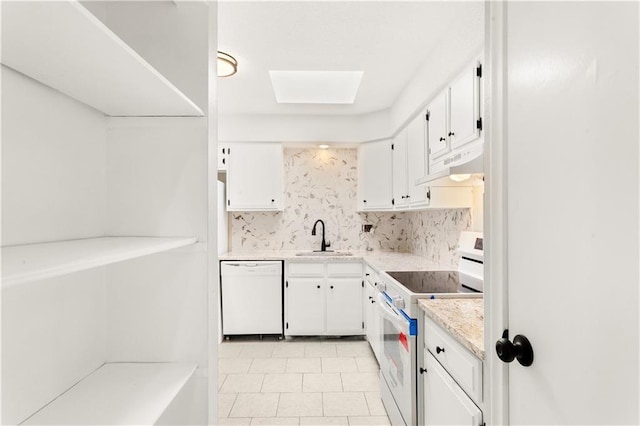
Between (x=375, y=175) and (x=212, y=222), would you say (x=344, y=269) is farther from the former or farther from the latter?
(x=212, y=222)

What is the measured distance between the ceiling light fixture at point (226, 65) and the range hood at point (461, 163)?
1556 millimetres

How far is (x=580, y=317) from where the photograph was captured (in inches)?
25.9

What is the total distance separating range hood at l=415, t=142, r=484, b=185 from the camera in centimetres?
152

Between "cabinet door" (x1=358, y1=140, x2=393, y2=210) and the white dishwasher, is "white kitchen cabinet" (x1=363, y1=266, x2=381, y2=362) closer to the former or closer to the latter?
"cabinet door" (x1=358, y1=140, x2=393, y2=210)

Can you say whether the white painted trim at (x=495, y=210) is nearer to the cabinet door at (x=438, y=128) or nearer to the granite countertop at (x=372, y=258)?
the cabinet door at (x=438, y=128)

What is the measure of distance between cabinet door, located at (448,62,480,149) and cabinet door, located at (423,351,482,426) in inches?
46.5

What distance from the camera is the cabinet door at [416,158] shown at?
2590 mm

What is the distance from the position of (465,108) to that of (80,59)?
5.89ft

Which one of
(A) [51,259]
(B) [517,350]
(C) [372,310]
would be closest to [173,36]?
(A) [51,259]

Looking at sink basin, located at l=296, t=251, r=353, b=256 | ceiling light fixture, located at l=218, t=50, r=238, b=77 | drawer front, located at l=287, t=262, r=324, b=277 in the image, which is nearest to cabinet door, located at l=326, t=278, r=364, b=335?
drawer front, located at l=287, t=262, r=324, b=277

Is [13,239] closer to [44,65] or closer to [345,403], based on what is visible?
[44,65]

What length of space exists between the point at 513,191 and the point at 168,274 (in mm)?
1059

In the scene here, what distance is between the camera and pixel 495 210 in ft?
3.09

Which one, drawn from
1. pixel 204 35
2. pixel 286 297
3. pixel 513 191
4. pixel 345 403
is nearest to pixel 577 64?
pixel 513 191
